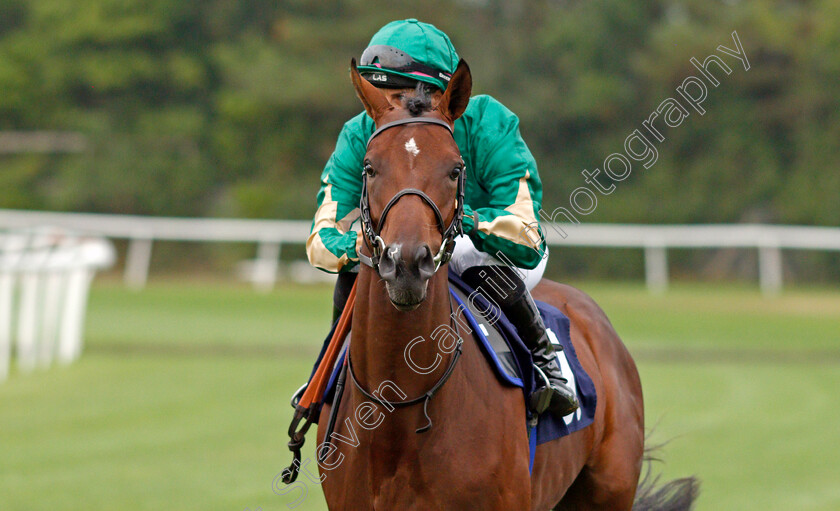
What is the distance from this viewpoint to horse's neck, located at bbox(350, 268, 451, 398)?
2850mm

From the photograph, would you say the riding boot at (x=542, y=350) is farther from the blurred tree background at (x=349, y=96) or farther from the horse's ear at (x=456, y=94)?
the blurred tree background at (x=349, y=96)

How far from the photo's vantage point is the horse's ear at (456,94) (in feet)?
9.41

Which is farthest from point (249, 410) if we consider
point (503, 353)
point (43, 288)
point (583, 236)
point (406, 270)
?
point (583, 236)

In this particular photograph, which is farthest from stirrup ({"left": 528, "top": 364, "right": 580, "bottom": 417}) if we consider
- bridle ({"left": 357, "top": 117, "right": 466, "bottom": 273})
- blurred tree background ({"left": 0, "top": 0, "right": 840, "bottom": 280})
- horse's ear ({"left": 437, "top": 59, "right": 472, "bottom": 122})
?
blurred tree background ({"left": 0, "top": 0, "right": 840, "bottom": 280})

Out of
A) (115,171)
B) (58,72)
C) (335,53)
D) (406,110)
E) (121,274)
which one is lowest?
(121,274)

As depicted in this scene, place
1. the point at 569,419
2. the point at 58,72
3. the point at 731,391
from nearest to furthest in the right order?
the point at 569,419
the point at 731,391
the point at 58,72

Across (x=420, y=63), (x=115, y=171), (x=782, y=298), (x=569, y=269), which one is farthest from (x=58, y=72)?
(x=420, y=63)

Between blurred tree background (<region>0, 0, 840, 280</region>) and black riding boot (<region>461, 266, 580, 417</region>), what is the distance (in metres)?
18.0

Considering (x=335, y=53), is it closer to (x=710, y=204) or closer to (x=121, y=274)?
(x=121, y=274)

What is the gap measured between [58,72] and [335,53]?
698 centimetres

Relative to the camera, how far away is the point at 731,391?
9398mm

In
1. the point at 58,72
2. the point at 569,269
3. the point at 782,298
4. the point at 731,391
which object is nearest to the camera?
the point at 731,391

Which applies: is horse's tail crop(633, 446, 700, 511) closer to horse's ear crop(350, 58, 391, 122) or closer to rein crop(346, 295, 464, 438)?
rein crop(346, 295, 464, 438)

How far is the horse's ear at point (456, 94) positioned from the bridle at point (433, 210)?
6cm
